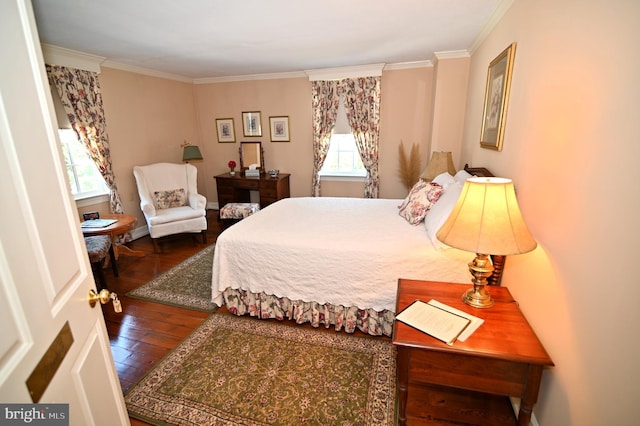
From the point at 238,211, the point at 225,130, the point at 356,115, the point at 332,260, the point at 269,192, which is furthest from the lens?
the point at 225,130

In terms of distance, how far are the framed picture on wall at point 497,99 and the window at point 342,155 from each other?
2371mm

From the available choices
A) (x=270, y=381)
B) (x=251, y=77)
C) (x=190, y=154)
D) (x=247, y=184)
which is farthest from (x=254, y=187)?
(x=270, y=381)

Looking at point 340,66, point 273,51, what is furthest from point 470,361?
point 340,66

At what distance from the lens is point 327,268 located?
211 centimetres

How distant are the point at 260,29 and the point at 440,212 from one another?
7.80ft

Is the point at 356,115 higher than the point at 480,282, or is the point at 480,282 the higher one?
the point at 356,115

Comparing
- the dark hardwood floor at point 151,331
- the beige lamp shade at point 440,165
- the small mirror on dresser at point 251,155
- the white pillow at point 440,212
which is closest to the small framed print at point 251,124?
the small mirror on dresser at point 251,155

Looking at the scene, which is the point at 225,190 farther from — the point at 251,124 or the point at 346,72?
the point at 346,72

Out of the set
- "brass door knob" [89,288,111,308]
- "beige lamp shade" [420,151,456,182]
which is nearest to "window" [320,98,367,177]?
"beige lamp shade" [420,151,456,182]

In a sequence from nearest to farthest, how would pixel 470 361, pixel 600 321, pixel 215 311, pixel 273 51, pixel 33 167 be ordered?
pixel 33 167, pixel 600 321, pixel 470 361, pixel 215 311, pixel 273 51

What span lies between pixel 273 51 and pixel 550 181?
3276 millimetres

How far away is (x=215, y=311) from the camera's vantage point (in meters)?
2.56

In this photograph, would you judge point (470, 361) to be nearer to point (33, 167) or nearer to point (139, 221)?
point (33, 167)

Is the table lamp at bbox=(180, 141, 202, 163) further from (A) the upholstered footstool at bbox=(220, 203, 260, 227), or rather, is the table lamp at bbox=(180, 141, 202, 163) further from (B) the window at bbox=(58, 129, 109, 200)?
(B) the window at bbox=(58, 129, 109, 200)
